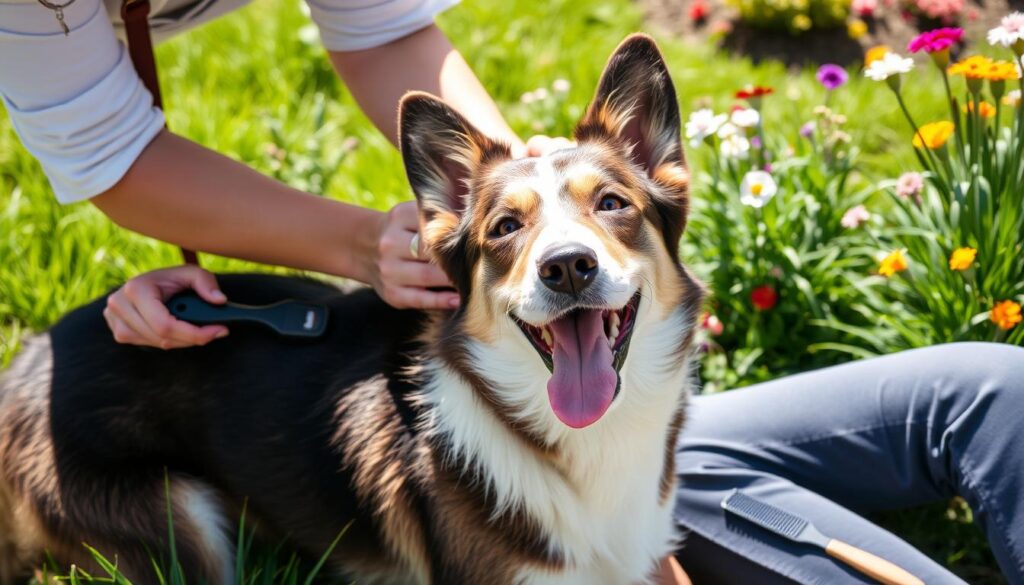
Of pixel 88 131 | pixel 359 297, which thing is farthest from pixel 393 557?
pixel 88 131

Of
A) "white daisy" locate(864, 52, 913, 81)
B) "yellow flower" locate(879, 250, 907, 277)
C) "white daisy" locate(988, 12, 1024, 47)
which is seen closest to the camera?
"white daisy" locate(988, 12, 1024, 47)

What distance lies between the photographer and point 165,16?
112 inches

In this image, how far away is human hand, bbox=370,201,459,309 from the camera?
2.46 m

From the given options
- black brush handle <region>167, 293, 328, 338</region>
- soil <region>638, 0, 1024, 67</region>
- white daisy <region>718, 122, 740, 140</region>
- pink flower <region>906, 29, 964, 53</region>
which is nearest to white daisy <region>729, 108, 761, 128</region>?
white daisy <region>718, 122, 740, 140</region>

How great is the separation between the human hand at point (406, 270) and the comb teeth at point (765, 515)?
953 mm

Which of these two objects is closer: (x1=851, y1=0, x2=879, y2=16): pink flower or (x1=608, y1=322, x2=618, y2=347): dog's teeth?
(x1=608, y1=322, x2=618, y2=347): dog's teeth

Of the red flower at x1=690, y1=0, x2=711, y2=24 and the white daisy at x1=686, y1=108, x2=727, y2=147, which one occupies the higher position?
the white daisy at x1=686, y1=108, x2=727, y2=147

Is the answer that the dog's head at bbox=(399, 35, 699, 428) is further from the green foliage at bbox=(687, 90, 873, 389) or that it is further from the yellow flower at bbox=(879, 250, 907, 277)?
the green foliage at bbox=(687, 90, 873, 389)

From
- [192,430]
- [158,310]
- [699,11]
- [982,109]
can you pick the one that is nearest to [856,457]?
[982,109]

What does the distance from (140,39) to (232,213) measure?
0.55 m

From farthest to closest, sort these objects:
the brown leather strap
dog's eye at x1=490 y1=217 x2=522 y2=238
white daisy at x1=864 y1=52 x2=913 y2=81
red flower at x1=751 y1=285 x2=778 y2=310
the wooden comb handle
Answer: red flower at x1=751 y1=285 x2=778 y2=310
white daisy at x1=864 y1=52 x2=913 y2=81
the brown leather strap
the wooden comb handle
dog's eye at x1=490 y1=217 x2=522 y2=238

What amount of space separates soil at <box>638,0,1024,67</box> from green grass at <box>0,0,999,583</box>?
0.19 metres

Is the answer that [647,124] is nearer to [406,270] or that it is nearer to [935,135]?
[406,270]

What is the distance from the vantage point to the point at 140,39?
260 cm
